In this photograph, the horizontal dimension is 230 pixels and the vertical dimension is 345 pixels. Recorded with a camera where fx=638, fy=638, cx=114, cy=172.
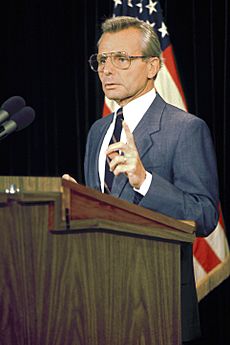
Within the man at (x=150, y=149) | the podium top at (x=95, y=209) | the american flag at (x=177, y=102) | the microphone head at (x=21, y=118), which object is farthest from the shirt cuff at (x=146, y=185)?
the american flag at (x=177, y=102)

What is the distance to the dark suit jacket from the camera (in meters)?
1.68

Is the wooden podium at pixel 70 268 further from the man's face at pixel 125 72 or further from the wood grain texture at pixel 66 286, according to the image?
the man's face at pixel 125 72

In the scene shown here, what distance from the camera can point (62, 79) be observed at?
→ 4328 mm

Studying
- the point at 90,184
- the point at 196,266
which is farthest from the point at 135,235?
the point at 196,266

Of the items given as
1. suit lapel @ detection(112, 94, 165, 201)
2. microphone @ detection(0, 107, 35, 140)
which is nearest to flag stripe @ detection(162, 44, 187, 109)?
suit lapel @ detection(112, 94, 165, 201)

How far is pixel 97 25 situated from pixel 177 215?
2.75m

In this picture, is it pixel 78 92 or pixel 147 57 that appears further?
pixel 78 92

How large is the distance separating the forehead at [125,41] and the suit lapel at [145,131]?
0.67 feet

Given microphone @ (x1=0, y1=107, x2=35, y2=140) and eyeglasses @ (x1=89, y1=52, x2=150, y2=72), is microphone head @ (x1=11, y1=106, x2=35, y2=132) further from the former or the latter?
eyeglasses @ (x1=89, y1=52, x2=150, y2=72)

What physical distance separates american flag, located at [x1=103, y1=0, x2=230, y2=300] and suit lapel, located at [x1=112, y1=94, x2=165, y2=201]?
1.77 m

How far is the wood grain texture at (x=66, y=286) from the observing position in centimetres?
128

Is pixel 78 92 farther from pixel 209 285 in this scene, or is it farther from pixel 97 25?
pixel 209 285

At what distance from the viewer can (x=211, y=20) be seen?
13.0ft

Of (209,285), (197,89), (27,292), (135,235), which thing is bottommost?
(209,285)
